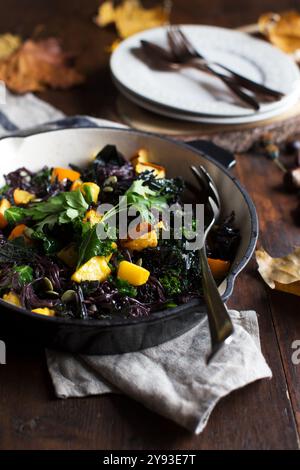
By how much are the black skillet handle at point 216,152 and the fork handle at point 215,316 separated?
3.40ft

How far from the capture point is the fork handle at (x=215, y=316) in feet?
6.53

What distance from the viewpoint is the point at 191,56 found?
13.7ft

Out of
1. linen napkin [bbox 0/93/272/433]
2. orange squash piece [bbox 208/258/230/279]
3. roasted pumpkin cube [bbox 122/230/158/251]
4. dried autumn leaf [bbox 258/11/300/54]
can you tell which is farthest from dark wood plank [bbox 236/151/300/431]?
dried autumn leaf [bbox 258/11/300/54]

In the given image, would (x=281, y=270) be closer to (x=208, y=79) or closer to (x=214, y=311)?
(x=214, y=311)

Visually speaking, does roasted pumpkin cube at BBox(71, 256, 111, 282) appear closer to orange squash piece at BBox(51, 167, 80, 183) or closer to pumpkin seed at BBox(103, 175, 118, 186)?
pumpkin seed at BBox(103, 175, 118, 186)

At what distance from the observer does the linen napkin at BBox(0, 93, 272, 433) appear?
2.14 meters

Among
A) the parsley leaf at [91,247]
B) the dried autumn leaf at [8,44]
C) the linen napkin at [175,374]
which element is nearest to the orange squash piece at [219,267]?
the linen napkin at [175,374]

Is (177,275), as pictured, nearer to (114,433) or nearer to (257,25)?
(114,433)

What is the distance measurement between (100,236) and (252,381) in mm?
813

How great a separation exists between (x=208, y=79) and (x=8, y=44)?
1605 millimetres

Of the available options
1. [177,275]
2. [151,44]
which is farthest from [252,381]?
[151,44]

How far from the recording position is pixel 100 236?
242 cm

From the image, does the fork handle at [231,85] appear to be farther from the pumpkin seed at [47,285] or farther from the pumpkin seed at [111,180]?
the pumpkin seed at [47,285]

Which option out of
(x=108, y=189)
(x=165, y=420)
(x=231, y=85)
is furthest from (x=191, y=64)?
(x=165, y=420)
